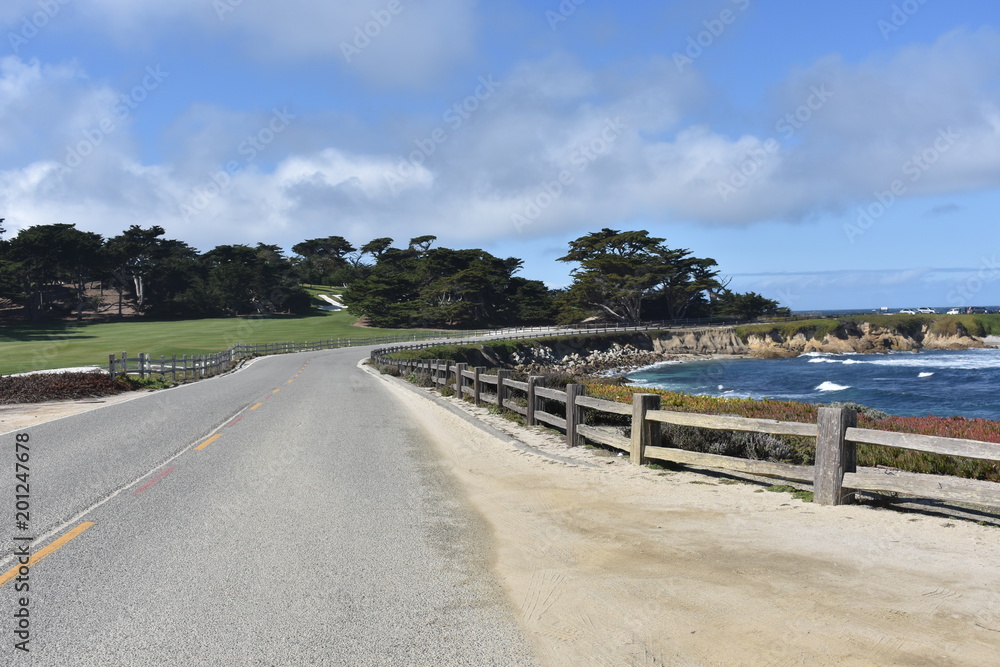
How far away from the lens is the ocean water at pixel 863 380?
38.3 meters

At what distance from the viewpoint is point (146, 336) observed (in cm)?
7700

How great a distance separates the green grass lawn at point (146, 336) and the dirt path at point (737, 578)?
4664 cm

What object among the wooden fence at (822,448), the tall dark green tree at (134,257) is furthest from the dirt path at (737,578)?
the tall dark green tree at (134,257)

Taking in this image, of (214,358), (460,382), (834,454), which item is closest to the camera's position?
(834,454)

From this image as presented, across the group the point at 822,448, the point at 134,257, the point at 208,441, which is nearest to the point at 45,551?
the point at 208,441

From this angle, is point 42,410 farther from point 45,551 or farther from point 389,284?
point 389,284

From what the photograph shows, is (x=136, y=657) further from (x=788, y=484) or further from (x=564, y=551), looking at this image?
(x=788, y=484)

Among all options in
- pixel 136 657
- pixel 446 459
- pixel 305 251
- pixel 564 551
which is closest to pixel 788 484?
pixel 564 551

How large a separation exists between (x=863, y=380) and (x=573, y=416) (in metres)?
45.8

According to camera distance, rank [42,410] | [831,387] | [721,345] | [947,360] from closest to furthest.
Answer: [42,410] < [831,387] < [947,360] < [721,345]

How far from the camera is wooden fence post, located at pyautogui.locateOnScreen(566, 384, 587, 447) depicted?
12.3 metres

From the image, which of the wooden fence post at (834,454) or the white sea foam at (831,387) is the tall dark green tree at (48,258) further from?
the wooden fence post at (834,454)

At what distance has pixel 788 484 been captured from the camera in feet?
28.7

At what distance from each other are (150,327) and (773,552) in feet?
313
